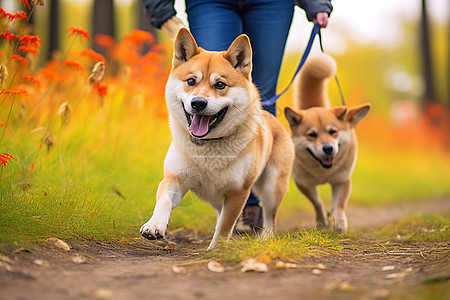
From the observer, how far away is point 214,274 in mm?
2209

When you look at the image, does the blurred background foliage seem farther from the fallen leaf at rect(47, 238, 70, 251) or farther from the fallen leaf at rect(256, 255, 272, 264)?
the fallen leaf at rect(256, 255, 272, 264)

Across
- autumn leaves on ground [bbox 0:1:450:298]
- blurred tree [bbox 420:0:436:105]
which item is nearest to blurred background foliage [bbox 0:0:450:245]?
autumn leaves on ground [bbox 0:1:450:298]

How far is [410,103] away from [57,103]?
84.0 feet

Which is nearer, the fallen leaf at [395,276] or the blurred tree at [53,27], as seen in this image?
the fallen leaf at [395,276]

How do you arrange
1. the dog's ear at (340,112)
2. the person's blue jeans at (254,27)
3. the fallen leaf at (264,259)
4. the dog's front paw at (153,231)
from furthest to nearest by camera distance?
the dog's ear at (340,112) → the person's blue jeans at (254,27) → the dog's front paw at (153,231) → the fallen leaf at (264,259)

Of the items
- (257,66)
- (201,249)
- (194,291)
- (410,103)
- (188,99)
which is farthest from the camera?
(410,103)

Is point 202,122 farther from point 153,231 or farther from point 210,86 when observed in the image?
point 153,231

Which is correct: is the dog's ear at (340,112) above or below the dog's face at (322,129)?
above

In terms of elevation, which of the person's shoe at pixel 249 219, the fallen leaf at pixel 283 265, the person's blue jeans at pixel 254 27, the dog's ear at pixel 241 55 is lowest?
the person's shoe at pixel 249 219

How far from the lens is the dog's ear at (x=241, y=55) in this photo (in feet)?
9.59

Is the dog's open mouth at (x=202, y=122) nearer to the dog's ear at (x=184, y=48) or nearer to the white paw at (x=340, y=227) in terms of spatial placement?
the dog's ear at (x=184, y=48)

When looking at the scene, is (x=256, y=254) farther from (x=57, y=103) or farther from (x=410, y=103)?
(x=410, y=103)

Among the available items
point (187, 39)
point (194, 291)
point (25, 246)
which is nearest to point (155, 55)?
point (187, 39)

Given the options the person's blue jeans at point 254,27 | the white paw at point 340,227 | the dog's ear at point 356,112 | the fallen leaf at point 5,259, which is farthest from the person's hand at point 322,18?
the fallen leaf at point 5,259
